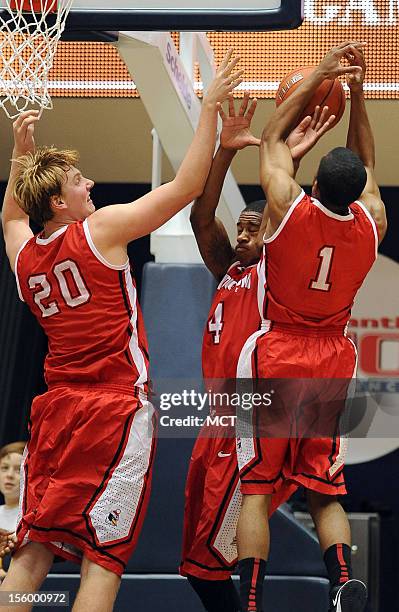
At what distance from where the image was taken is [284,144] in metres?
4.13

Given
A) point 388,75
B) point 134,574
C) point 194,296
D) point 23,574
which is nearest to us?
point 23,574

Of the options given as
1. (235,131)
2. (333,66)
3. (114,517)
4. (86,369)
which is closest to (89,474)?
(114,517)

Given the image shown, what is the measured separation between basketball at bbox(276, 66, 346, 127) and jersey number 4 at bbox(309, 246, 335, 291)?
0.54m

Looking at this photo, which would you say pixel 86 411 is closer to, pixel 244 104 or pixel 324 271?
pixel 324 271

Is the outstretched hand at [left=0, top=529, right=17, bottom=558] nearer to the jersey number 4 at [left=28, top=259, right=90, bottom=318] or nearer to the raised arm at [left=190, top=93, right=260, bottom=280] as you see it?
the jersey number 4 at [left=28, top=259, right=90, bottom=318]

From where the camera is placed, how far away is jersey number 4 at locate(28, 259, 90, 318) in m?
3.93

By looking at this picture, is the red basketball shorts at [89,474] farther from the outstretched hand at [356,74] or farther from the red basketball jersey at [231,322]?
the outstretched hand at [356,74]

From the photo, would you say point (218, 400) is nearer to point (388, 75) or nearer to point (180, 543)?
point (180, 543)

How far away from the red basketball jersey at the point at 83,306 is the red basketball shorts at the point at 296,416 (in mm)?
436

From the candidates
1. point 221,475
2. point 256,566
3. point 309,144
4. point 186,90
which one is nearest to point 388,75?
point 186,90

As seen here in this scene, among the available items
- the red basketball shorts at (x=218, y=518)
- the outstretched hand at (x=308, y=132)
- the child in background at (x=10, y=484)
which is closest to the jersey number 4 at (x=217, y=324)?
the red basketball shorts at (x=218, y=518)

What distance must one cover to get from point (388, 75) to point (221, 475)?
140 inches

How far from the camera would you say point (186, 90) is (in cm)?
536

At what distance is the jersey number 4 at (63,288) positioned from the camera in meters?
3.93
